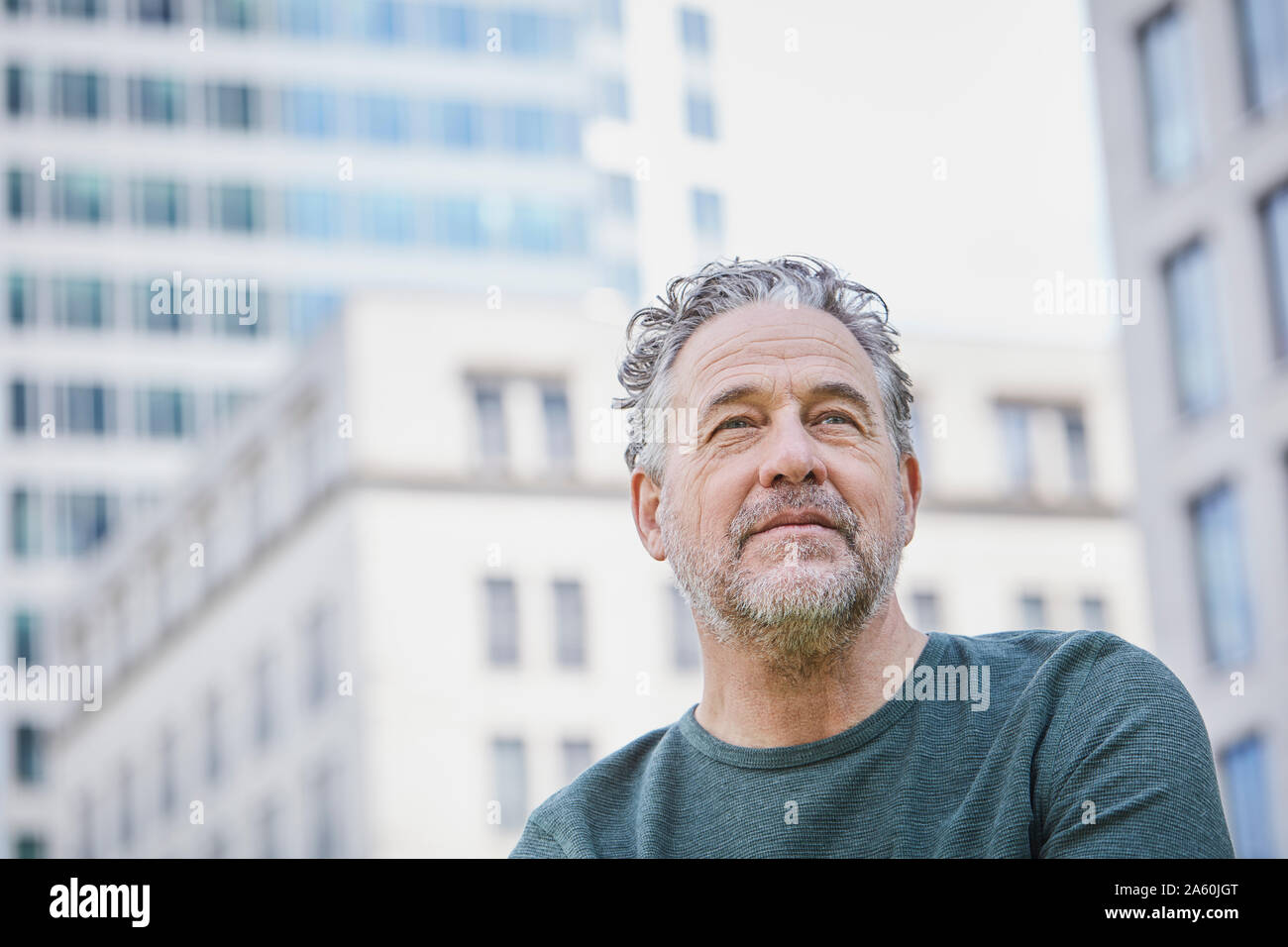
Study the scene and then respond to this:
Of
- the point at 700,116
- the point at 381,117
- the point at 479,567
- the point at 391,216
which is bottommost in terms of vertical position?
the point at 479,567

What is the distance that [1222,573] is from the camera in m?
32.5

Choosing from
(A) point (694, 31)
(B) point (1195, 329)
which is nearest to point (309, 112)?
(A) point (694, 31)

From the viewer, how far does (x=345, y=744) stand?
51.3 meters

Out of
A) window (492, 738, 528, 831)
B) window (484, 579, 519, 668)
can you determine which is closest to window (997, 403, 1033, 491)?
window (484, 579, 519, 668)

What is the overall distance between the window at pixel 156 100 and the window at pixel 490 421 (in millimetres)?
27681

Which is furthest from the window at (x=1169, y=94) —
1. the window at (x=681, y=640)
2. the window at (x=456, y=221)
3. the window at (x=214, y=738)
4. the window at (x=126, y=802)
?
the window at (x=456, y=221)

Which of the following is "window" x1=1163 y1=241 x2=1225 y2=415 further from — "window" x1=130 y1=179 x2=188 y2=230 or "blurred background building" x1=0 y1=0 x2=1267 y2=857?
"window" x1=130 y1=179 x2=188 y2=230

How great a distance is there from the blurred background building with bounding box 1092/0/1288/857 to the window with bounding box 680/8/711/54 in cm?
3945

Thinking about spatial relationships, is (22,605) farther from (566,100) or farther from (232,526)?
(566,100)

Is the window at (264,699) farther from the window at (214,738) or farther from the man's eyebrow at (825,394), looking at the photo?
the man's eyebrow at (825,394)

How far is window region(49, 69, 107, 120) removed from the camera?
7506 cm

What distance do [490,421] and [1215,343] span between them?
82.3 ft

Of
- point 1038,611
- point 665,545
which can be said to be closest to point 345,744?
point 1038,611

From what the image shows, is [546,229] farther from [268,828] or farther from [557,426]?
[268,828]
